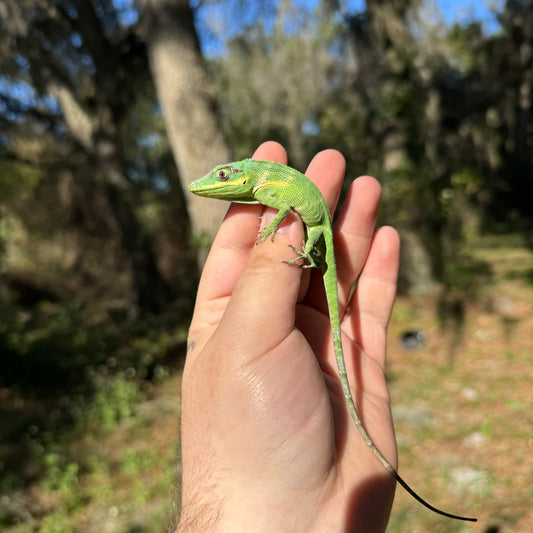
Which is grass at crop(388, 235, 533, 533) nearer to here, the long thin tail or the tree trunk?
the long thin tail

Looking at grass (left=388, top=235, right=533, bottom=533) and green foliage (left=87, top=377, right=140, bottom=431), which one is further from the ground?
green foliage (left=87, top=377, right=140, bottom=431)

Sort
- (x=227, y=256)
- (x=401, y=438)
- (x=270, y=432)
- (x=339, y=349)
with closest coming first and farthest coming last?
(x=270, y=432) < (x=339, y=349) < (x=227, y=256) < (x=401, y=438)

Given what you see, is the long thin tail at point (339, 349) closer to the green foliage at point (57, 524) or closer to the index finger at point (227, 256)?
the index finger at point (227, 256)

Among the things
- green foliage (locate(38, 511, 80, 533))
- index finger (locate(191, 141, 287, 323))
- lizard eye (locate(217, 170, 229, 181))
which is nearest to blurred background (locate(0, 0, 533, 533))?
green foliage (locate(38, 511, 80, 533))

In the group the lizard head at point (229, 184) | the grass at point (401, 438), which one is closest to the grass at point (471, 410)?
the grass at point (401, 438)

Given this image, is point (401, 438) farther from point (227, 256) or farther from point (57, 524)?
point (57, 524)

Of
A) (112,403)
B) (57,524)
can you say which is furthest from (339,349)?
(112,403)

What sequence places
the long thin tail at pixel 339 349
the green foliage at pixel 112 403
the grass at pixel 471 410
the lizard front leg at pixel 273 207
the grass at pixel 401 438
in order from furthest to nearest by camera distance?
the green foliage at pixel 112 403, the grass at pixel 401 438, the grass at pixel 471 410, the lizard front leg at pixel 273 207, the long thin tail at pixel 339 349
